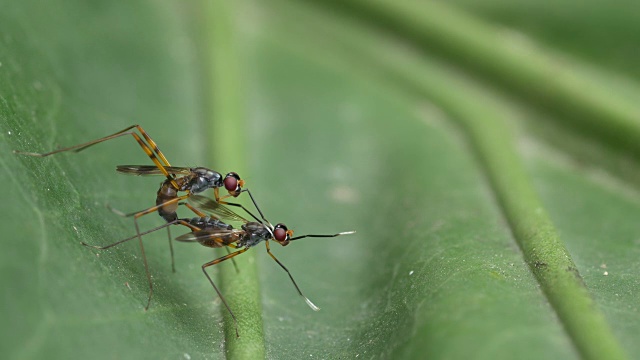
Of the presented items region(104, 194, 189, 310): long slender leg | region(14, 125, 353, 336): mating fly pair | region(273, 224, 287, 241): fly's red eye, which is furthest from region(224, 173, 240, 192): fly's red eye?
region(273, 224, 287, 241): fly's red eye

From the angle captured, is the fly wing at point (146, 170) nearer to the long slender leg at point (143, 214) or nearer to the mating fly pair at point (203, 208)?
the mating fly pair at point (203, 208)

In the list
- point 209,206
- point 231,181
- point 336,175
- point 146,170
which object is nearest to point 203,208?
point 209,206

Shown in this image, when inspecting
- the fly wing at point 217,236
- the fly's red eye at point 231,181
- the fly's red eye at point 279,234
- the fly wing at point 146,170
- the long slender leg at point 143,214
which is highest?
the fly wing at point 146,170

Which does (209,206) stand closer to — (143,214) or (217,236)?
(217,236)

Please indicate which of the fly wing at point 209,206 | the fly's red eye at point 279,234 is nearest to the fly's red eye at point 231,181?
the fly wing at point 209,206

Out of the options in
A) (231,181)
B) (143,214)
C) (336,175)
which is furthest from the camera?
(336,175)

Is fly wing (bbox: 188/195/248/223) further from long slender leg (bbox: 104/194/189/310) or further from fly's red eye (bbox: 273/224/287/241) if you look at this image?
fly's red eye (bbox: 273/224/287/241)

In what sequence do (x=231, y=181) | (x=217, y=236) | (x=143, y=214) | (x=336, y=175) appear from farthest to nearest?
(x=336, y=175)
(x=231, y=181)
(x=217, y=236)
(x=143, y=214)
